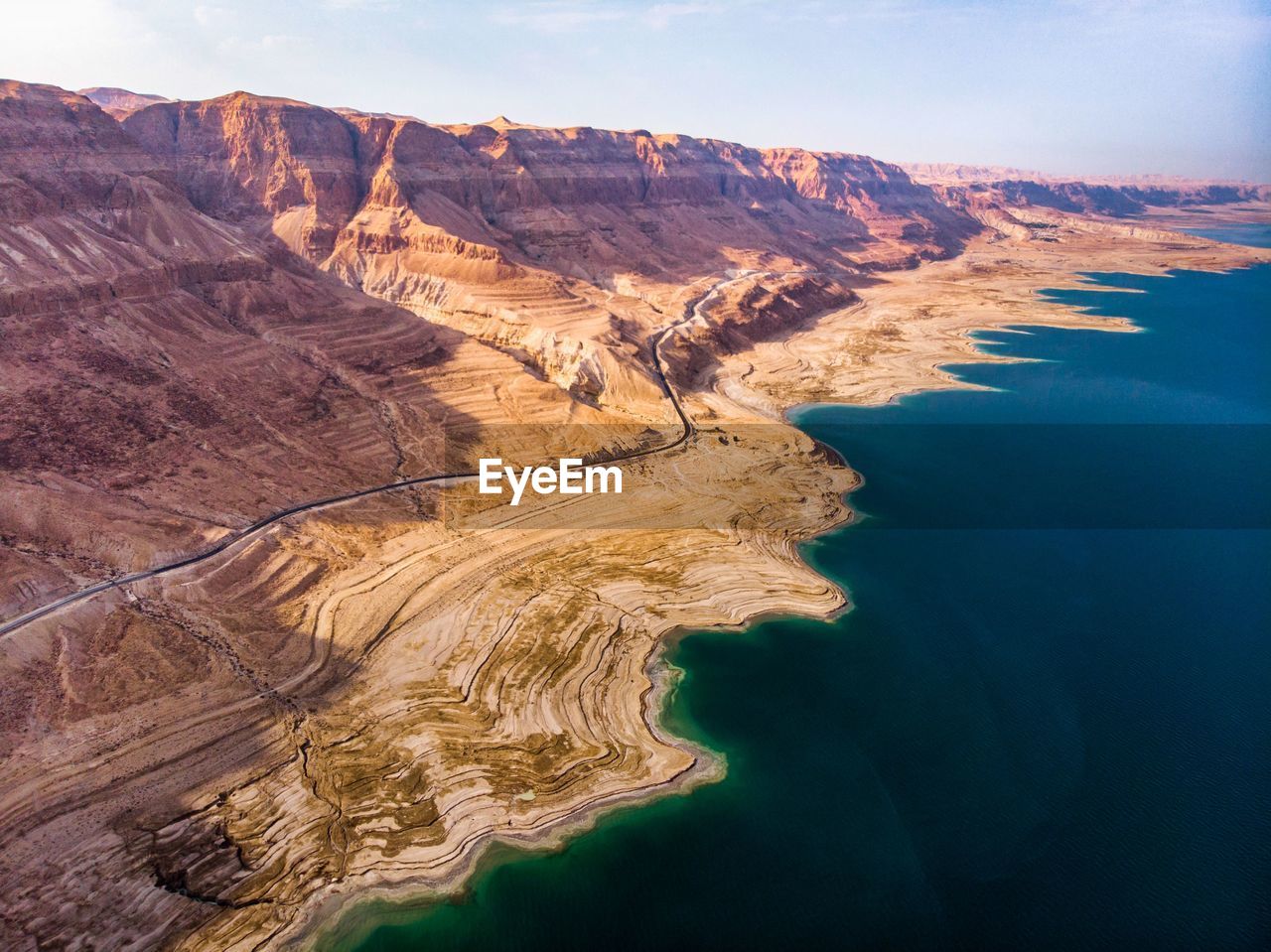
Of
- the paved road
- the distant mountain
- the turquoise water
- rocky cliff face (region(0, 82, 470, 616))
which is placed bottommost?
the turquoise water

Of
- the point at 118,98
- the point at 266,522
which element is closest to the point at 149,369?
the point at 266,522

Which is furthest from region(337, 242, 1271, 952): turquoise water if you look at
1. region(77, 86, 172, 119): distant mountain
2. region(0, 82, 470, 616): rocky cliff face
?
region(77, 86, 172, 119): distant mountain

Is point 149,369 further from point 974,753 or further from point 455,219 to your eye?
point 455,219

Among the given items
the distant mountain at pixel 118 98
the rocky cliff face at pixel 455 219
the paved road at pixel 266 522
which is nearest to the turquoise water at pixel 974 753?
the paved road at pixel 266 522

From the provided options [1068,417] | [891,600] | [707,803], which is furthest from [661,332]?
[707,803]

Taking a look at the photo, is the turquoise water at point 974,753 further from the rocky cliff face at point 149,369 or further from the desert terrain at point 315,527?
the rocky cliff face at point 149,369

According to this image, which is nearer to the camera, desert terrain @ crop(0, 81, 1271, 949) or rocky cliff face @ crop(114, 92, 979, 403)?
desert terrain @ crop(0, 81, 1271, 949)

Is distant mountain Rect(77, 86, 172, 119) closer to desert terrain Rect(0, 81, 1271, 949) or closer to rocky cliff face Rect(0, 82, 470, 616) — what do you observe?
desert terrain Rect(0, 81, 1271, 949)
